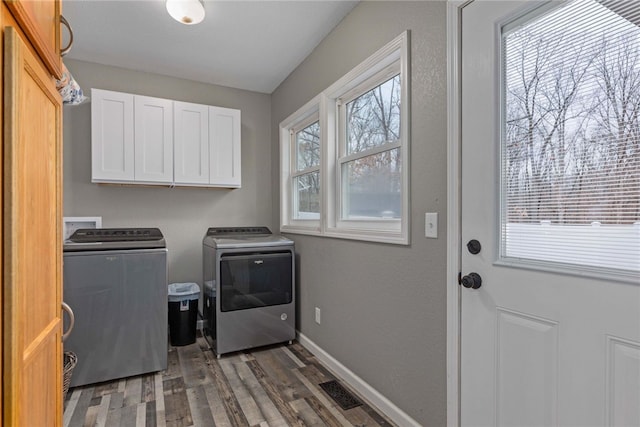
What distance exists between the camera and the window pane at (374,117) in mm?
1928

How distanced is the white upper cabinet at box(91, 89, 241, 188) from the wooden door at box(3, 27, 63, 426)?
1825 millimetres

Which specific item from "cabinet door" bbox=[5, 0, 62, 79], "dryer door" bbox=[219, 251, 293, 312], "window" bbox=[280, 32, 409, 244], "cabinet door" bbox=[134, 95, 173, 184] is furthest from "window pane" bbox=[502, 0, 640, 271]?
"cabinet door" bbox=[134, 95, 173, 184]

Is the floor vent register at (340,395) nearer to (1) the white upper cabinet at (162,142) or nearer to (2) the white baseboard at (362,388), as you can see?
(2) the white baseboard at (362,388)

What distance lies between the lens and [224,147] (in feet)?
10.0

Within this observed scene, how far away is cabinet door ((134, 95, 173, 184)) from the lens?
272cm

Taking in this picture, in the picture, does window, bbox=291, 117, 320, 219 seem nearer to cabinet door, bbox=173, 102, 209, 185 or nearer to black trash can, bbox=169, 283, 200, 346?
cabinet door, bbox=173, 102, 209, 185

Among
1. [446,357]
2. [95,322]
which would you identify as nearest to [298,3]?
[446,357]

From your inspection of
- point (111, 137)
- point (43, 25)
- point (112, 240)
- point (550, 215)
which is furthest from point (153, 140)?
point (550, 215)

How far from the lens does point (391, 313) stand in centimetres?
177

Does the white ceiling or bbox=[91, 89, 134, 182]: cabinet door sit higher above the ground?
the white ceiling

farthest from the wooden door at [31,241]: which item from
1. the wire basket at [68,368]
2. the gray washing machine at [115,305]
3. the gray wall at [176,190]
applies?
the gray wall at [176,190]

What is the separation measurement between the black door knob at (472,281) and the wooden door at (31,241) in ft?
4.50

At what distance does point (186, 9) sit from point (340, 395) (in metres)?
2.53

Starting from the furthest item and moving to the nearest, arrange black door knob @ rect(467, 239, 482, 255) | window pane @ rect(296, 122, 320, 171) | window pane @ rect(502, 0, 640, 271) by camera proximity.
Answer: window pane @ rect(296, 122, 320, 171), black door knob @ rect(467, 239, 482, 255), window pane @ rect(502, 0, 640, 271)
